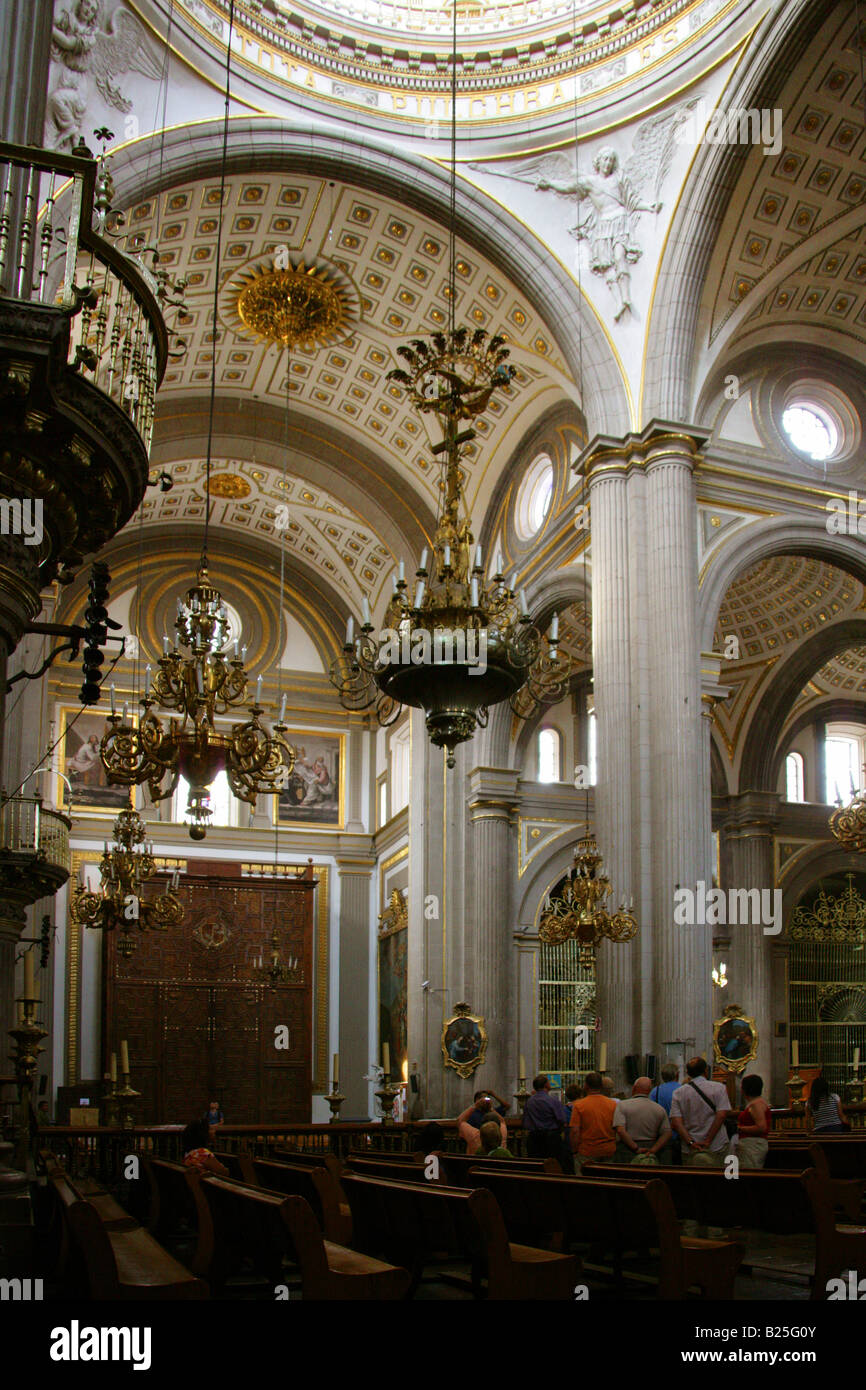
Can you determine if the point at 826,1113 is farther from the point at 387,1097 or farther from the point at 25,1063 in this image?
the point at 387,1097

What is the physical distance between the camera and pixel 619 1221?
19.2ft

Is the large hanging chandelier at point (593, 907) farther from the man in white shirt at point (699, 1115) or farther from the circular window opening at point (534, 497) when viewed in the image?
the circular window opening at point (534, 497)

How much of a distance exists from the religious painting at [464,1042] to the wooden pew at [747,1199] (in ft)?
46.3

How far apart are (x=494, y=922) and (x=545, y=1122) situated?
1135 cm

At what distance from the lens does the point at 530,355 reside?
1948 centimetres

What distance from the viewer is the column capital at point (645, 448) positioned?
640 inches

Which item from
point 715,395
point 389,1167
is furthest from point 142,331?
point 715,395

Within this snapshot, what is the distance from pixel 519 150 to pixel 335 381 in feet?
18.4


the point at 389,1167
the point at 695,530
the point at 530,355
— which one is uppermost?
the point at 530,355

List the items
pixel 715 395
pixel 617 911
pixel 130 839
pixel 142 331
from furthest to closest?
pixel 715 395 < pixel 130 839 < pixel 617 911 < pixel 142 331

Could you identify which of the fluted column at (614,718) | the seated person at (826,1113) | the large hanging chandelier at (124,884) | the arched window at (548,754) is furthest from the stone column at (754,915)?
the seated person at (826,1113)
